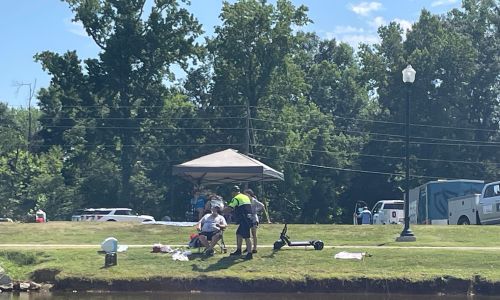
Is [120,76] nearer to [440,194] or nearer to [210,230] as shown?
[440,194]

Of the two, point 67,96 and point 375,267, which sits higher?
point 67,96

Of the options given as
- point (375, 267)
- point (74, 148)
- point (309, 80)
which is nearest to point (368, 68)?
point (309, 80)

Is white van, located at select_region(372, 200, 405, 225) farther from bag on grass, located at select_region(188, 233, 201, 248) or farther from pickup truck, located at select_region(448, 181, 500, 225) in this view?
bag on grass, located at select_region(188, 233, 201, 248)

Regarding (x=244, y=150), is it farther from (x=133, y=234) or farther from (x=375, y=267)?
(x=375, y=267)

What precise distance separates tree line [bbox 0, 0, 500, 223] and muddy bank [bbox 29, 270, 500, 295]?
43050mm

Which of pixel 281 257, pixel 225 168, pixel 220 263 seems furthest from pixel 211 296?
pixel 225 168

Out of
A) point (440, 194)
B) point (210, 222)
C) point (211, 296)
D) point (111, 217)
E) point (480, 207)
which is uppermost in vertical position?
point (440, 194)

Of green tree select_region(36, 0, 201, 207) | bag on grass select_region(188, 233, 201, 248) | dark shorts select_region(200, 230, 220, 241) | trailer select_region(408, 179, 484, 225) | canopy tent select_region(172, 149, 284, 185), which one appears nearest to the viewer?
dark shorts select_region(200, 230, 220, 241)

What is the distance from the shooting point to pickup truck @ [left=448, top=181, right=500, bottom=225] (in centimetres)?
3078

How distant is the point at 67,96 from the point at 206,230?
45292 millimetres

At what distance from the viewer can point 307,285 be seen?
18672 mm

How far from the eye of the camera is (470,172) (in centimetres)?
6706

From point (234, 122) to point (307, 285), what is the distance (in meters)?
46.9

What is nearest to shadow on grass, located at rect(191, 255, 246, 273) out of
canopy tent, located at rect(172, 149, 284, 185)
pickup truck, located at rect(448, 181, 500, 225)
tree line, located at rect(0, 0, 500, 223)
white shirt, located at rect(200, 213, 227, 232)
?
white shirt, located at rect(200, 213, 227, 232)
